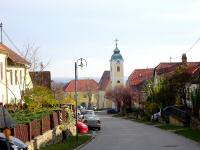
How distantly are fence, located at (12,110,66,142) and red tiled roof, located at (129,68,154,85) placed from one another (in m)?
86.7

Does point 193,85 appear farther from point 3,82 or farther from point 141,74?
point 141,74

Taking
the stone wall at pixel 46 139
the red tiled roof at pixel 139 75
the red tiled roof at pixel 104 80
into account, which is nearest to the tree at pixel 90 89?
the red tiled roof at pixel 104 80

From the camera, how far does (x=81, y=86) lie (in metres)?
189

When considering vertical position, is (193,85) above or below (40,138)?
above

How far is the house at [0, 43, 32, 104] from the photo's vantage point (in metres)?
51.4

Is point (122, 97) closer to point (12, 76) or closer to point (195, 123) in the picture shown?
point (12, 76)

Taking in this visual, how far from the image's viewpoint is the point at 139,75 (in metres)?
136

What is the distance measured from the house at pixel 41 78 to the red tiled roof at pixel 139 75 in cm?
5221

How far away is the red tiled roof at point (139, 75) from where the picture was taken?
131 metres

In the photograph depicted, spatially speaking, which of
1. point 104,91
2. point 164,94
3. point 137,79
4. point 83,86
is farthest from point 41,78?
point 83,86

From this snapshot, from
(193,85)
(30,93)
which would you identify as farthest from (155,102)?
(30,93)

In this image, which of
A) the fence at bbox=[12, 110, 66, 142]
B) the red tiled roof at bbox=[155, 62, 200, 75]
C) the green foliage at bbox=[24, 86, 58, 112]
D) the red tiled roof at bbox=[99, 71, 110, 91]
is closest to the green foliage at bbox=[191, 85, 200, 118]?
the green foliage at bbox=[24, 86, 58, 112]

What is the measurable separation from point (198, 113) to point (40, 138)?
2268 centimetres

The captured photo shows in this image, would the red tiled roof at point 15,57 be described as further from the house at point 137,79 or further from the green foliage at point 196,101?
the house at point 137,79
